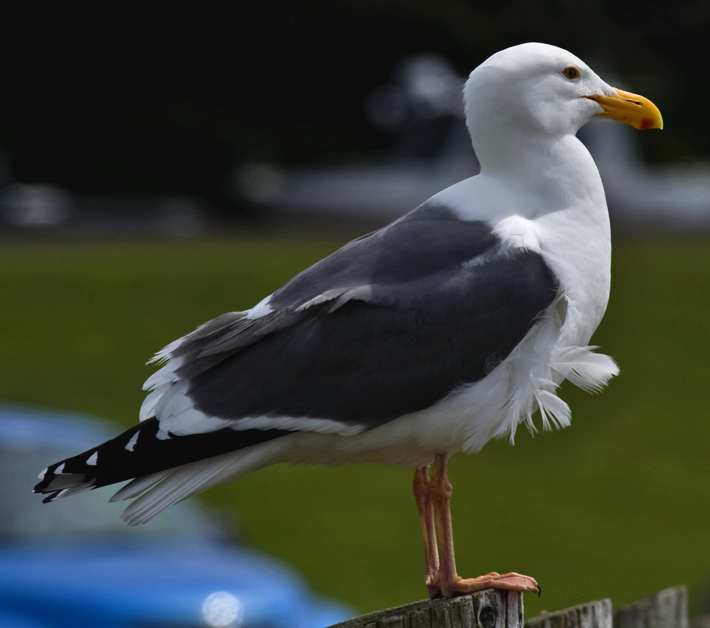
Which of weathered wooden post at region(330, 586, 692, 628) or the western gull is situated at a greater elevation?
the western gull

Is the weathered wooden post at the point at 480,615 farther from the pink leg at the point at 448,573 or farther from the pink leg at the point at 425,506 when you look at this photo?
the pink leg at the point at 425,506

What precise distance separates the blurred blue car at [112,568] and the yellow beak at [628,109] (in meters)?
2.76

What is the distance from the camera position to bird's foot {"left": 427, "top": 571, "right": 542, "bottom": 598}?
9.99 ft

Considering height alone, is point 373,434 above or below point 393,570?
below

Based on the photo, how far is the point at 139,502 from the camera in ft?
9.98

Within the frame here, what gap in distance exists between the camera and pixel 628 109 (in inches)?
137

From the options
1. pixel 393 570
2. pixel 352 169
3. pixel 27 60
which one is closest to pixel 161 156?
pixel 27 60

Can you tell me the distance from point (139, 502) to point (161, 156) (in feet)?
90.6

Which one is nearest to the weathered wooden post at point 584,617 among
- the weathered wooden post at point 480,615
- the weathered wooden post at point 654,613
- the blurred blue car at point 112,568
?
the weathered wooden post at point 480,615

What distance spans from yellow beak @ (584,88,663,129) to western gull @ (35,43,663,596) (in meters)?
0.35

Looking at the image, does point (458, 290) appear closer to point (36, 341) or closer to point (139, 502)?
point (139, 502)

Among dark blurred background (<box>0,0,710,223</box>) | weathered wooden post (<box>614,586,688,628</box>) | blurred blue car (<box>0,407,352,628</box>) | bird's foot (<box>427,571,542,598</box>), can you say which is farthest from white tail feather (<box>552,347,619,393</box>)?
dark blurred background (<box>0,0,710,223</box>)

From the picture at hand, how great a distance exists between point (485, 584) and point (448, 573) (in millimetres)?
133

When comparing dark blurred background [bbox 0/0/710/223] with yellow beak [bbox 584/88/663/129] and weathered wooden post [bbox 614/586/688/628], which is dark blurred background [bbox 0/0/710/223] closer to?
yellow beak [bbox 584/88/663/129]
